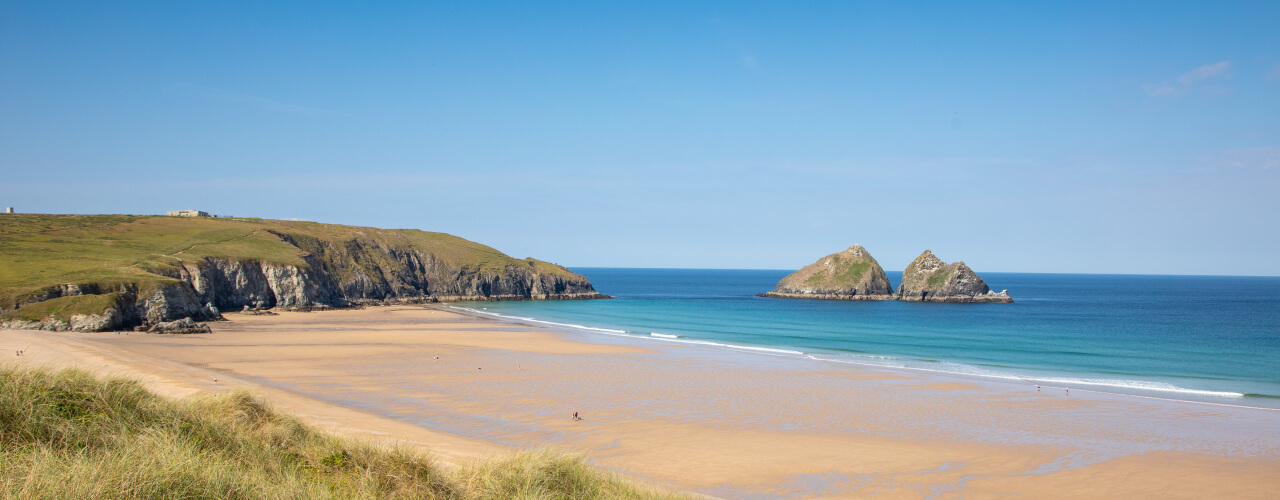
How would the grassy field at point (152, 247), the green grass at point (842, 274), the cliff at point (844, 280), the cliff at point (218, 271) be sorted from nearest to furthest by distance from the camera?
the cliff at point (218, 271), the grassy field at point (152, 247), the cliff at point (844, 280), the green grass at point (842, 274)

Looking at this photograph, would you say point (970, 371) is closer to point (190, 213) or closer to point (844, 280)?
point (844, 280)

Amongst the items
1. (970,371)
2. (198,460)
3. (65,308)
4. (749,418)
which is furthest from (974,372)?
(65,308)

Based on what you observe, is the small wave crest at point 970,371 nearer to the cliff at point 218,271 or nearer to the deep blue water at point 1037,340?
the deep blue water at point 1037,340

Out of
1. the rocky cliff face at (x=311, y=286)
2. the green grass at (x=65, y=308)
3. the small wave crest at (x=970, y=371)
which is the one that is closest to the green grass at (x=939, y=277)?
the rocky cliff face at (x=311, y=286)

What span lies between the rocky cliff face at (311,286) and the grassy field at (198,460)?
139ft

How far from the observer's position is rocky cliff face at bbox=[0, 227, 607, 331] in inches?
1796

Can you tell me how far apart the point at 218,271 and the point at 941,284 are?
109 m

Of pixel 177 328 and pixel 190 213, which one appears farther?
pixel 190 213

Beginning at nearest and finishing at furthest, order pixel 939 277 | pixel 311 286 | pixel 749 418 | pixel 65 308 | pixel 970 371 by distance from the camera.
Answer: pixel 749 418, pixel 970 371, pixel 65 308, pixel 311 286, pixel 939 277

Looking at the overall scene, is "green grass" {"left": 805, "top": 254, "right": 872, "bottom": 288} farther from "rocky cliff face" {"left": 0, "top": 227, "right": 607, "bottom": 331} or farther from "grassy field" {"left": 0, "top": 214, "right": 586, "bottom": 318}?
"grassy field" {"left": 0, "top": 214, "right": 586, "bottom": 318}

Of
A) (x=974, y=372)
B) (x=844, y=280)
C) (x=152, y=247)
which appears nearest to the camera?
(x=974, y=372)

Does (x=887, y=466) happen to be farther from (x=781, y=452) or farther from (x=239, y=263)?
(x=239, y=263)

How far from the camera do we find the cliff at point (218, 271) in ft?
149

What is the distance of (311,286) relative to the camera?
262 ft
